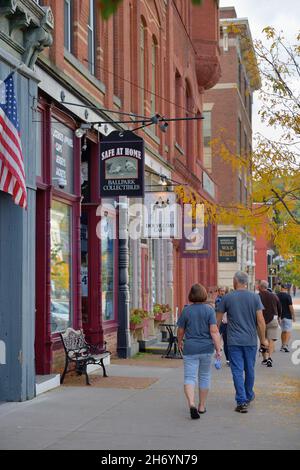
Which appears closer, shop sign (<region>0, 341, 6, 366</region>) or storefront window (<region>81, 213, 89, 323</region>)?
shop sign (<region>0, 341, 6, 366</region>)

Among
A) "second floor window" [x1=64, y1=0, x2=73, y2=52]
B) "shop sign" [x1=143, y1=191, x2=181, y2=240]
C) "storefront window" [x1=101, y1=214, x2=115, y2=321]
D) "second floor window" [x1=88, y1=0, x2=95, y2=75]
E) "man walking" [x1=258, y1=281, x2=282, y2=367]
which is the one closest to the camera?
"second floor window" [x1=64, y1=0, x2=73, y2=52]

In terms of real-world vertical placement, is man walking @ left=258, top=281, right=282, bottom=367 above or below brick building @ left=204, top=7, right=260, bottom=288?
below

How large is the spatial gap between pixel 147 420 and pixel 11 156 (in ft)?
12.2

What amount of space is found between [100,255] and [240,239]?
117 ft

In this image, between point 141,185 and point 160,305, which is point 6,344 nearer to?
point 141,185

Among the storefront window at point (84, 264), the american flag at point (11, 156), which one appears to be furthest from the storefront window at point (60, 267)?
the american flag at point (11, 156)

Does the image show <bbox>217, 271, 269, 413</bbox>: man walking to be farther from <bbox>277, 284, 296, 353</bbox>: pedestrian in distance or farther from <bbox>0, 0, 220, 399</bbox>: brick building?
<bbox>277, 284, 296, 353</bbox>: pedestrian in distance

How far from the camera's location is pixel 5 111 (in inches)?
396

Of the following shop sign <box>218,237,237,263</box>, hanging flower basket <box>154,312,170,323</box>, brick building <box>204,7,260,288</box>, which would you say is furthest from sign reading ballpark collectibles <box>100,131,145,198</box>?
shop sign <box>218,237,237,263</box>

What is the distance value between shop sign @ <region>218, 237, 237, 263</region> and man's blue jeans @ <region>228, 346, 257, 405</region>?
3900 cm

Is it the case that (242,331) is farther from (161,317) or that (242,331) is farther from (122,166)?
(161,317)

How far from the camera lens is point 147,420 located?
9555 millimetres

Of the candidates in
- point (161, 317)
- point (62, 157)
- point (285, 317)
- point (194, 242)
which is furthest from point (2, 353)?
point (194, 242)

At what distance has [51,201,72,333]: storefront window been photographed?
44.4 ft
